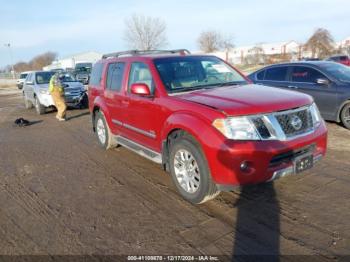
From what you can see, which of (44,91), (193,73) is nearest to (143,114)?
(193,73)

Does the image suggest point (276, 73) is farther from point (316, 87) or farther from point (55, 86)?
point (55, 86)

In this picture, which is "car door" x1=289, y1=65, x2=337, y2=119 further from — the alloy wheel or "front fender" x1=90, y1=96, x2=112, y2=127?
the alloy wheel

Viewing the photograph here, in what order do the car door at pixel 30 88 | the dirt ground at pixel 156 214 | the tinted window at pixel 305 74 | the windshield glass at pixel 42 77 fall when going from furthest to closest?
the car door at pixel 30 88 → the windshield glass at pixel 42 77 → the tinted window at pixel 305 74 → the dirt ground at pixel 156 214

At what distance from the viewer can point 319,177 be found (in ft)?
15.3

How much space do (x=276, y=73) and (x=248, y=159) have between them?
595 centimetres

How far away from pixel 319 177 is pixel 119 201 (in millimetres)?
2908

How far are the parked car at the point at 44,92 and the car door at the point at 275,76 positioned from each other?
306 inches

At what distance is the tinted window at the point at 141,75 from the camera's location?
4730 mm

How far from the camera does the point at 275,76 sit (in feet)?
28.4

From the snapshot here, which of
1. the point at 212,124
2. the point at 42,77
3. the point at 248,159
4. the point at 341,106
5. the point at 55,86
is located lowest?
the point at 341,106

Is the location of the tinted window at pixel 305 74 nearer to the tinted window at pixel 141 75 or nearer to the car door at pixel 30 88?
the tinted window at pixel 141 75

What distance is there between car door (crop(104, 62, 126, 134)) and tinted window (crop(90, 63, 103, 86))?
45 centimetres

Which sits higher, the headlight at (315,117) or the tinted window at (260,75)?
the tinted window at (260,75)

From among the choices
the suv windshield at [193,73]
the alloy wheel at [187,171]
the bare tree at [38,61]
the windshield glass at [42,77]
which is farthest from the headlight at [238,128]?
the bare tree at [38,61]
